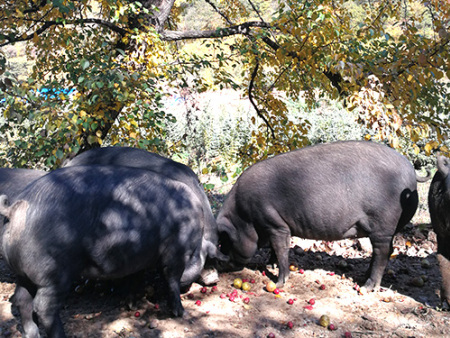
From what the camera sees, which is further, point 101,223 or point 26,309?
point 26,309

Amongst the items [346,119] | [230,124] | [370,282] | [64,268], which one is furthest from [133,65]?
[346,119]

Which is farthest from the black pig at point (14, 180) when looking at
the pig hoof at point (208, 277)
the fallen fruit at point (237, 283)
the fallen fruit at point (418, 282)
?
the fallen fruit at point (418, 282)

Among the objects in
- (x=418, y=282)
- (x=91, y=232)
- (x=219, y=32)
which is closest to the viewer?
(x=91, y=232)

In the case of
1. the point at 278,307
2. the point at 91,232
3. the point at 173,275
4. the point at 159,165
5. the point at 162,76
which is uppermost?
the point at 162,76

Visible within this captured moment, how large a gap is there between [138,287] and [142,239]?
2.81ft

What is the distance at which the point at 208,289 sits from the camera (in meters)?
4.38

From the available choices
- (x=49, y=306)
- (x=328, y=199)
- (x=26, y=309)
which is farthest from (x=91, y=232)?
(x=328, y=199)

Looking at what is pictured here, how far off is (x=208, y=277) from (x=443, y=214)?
215 cm

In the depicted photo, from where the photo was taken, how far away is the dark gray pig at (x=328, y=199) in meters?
4.21

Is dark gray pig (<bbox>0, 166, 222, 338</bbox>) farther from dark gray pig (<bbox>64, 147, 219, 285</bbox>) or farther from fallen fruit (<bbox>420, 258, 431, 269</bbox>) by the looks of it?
fallen fruit (<bbox>420, 258, 431, 269</bbox>)

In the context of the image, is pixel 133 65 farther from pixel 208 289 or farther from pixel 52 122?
pixel 208 289

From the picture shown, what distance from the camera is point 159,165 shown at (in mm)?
4348

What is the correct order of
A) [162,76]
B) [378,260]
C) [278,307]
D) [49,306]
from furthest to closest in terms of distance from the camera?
[162,76] → [378,260] → [278,307] → [49,306]

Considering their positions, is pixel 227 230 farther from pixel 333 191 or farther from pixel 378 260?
pixel 378 260
